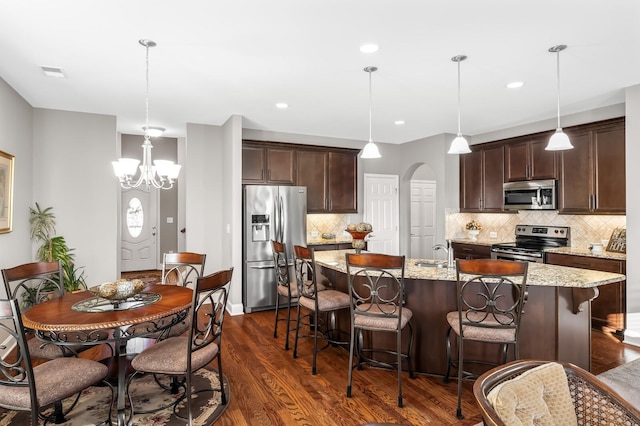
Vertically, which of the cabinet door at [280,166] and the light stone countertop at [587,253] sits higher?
the cabinet door at [280,166]

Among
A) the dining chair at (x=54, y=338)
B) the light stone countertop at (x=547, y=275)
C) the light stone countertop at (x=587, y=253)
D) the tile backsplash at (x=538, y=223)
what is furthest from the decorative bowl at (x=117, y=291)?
the tile backsplash at (x=538, y=223)

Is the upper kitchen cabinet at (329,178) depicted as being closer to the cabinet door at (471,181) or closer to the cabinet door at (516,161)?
the cabinet door at (471,181)

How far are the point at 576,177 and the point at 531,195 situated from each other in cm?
60

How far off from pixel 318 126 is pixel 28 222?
3933 mm

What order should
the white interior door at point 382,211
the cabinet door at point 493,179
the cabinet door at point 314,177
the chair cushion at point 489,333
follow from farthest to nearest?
1. the white interior door at point 382,211
2. the cabinet door at point 314,177
3. the cabinet door at point 493,179
4. the chair cushion at point 489,333

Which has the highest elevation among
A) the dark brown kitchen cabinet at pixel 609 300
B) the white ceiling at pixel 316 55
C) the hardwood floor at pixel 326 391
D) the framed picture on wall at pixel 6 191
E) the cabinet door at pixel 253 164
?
the white ceiling at pixel 316 55

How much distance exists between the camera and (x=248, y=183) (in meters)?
5.36

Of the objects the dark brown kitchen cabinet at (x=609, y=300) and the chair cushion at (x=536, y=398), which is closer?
the chair cushion at (x=536, y=398)

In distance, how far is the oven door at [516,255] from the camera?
4.79 m

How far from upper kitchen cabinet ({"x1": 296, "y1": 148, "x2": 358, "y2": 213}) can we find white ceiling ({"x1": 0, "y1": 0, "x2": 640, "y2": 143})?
119 cm

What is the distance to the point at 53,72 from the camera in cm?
335

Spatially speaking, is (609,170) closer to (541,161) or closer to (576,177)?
(576,177)

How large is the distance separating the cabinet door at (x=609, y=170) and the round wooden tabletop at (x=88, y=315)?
191 inches

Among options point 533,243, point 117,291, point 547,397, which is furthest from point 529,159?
point 117,291
